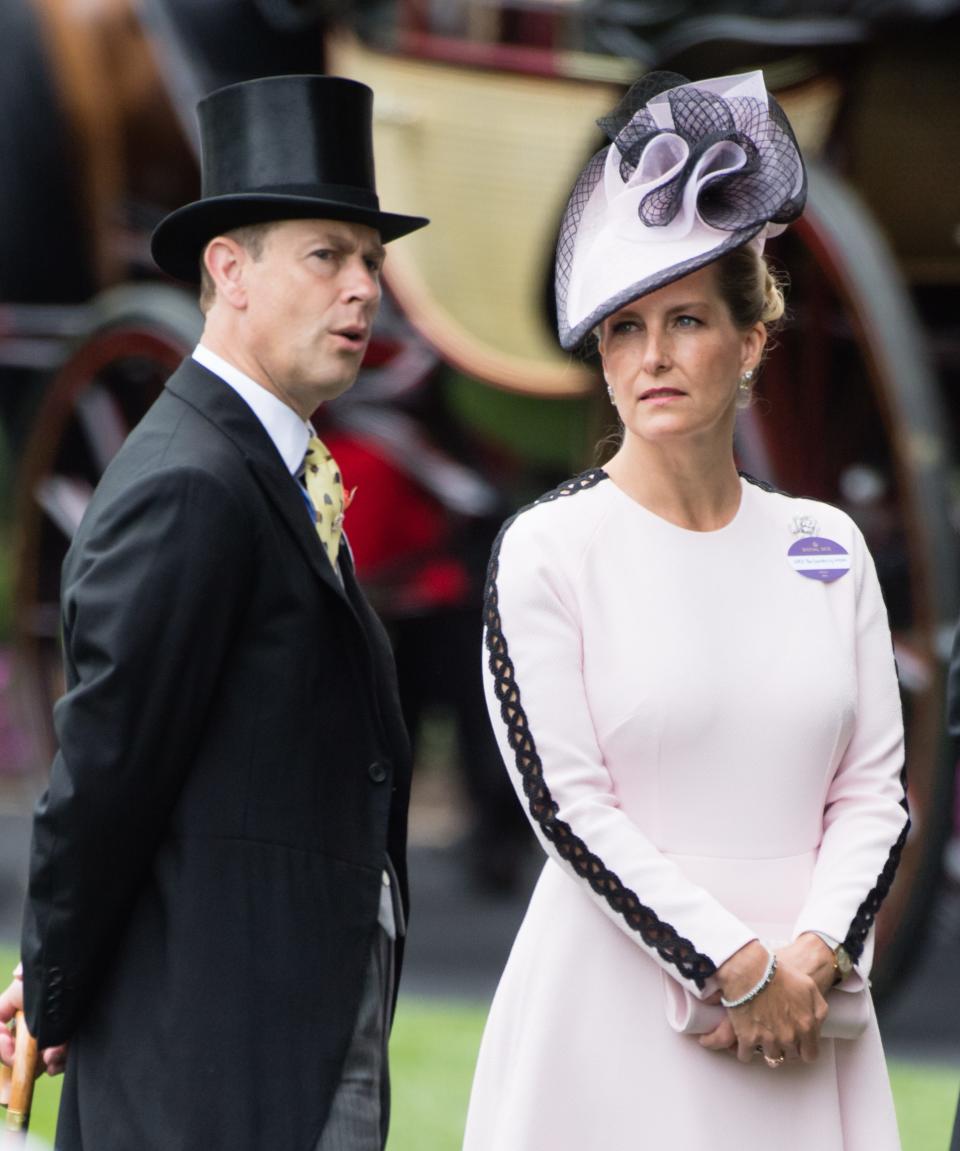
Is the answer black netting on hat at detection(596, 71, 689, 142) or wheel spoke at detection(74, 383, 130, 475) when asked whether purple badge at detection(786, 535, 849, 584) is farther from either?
wheel spoke at detection(74, 383, 130, 475)

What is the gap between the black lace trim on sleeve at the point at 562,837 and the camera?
7.11 ft

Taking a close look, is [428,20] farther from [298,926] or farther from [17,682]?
[298,926]

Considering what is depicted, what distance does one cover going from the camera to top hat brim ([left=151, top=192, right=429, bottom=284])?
2.47m

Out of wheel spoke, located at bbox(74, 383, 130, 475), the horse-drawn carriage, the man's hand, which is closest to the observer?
the man's hand

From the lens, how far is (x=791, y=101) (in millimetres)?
4633

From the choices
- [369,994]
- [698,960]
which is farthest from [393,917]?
[698,960]

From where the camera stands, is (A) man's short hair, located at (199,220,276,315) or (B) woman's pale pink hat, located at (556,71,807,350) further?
(A) man's short hair, located at (199,220,276,315)

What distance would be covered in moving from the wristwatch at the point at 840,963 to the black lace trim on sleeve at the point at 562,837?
14cm

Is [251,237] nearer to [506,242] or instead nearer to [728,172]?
[728,172]

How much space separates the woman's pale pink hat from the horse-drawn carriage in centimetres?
134

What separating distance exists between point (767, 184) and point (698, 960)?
79 centimetres

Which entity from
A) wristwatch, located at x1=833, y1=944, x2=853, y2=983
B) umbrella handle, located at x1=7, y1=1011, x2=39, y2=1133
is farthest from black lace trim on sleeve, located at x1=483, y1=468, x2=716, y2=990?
umbrella handle, located at x1=7, y1=1011, x2=39, y2=1133

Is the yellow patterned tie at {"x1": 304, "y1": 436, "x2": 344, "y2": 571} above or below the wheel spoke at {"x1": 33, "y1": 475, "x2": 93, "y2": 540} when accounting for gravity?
below

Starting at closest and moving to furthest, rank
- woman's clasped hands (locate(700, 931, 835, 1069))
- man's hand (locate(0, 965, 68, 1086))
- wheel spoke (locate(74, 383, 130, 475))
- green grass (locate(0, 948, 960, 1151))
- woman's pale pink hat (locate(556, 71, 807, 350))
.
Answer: woman's clasped hands (locate(700, 931, 835, 1069)) < woman's pale pink hat (locate(556, 71, 807, 350)) < man's hand (locate(0, 965, 68, 1086)) < green grass (locate(0, 948, 960, 1151)) < wheel spoke (locate(74, 383, 130, 475))
